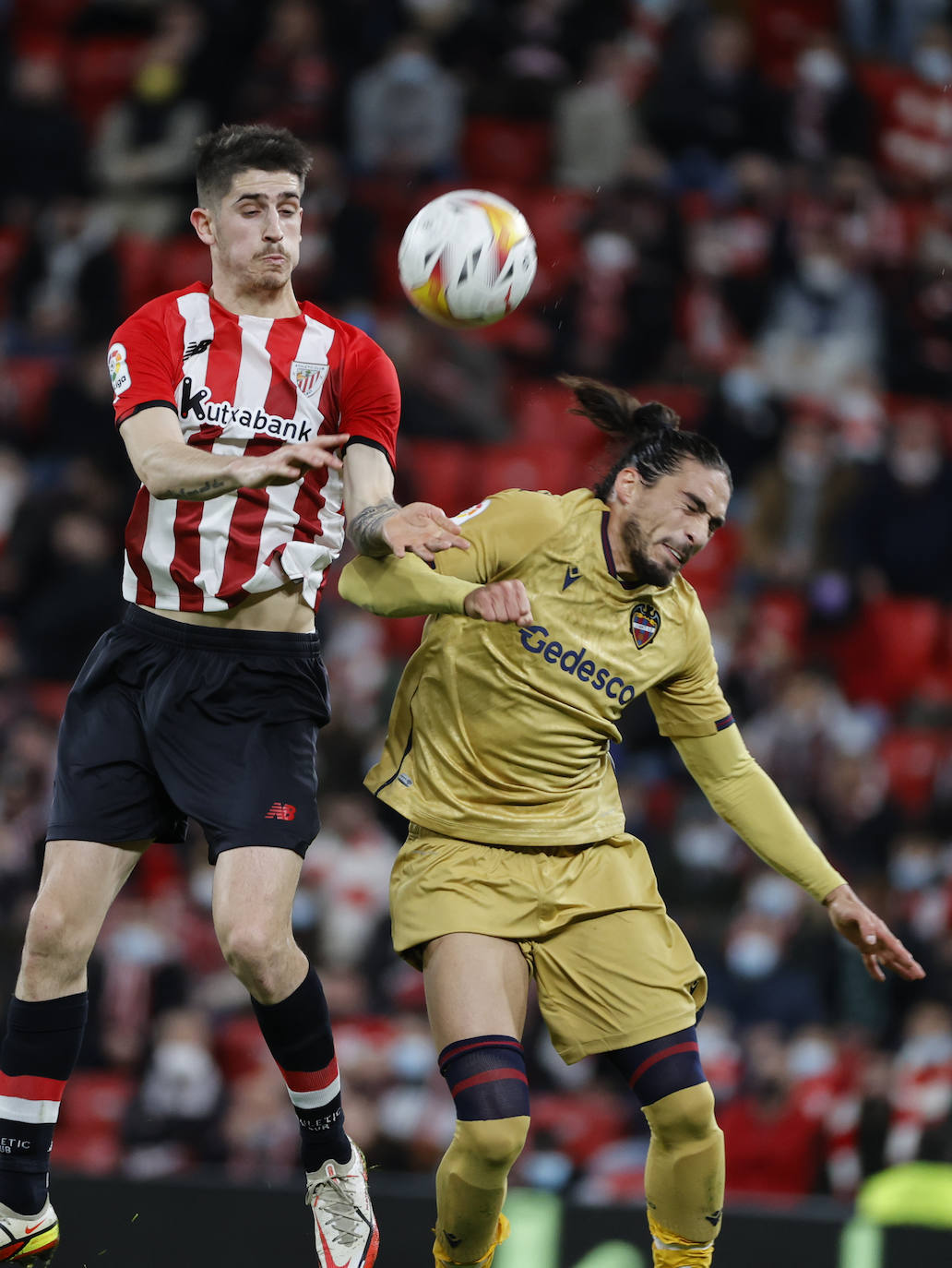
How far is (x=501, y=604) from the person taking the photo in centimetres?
372

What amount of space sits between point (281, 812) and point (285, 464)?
33.3 inches

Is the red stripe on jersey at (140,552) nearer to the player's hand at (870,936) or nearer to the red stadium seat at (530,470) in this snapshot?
the player's hand at (870,936)

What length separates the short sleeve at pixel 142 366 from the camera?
3.93m

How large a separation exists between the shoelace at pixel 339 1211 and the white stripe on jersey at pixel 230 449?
1.38 metres

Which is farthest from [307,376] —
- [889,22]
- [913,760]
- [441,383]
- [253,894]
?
[889,22]

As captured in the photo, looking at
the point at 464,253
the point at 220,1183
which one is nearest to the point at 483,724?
the point at 464,253

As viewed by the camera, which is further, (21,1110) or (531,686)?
(531,686)

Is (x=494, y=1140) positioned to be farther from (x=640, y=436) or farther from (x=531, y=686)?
(x=640, y=436)

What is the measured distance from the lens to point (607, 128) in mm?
11133

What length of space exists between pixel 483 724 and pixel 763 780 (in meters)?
0.80

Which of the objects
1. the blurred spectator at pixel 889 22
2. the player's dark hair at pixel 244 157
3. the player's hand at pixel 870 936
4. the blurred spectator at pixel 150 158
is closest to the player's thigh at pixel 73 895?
the player's dark hair at pixel 244 157

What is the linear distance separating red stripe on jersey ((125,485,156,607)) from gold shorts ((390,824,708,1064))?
0.92 metres

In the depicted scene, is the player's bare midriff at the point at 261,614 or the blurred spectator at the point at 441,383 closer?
the player's bare midriff at the point at 261,614

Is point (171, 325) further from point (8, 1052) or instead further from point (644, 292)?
point (644, 292)
